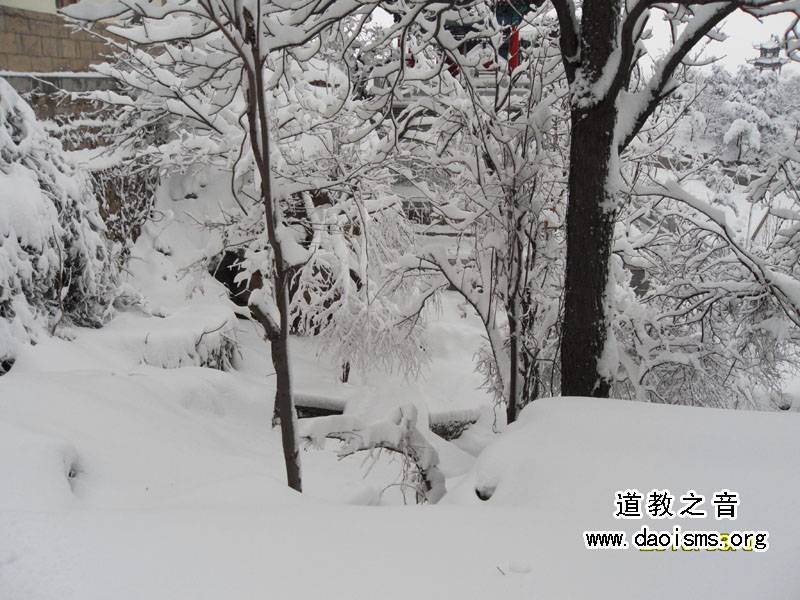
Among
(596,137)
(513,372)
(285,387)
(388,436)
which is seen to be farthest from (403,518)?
(513,372)

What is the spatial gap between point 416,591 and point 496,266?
4.16 metres

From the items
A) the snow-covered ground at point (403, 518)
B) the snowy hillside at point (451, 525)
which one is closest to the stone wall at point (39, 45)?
the snow-covered ground at point (403, 518)

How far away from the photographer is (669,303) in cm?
885

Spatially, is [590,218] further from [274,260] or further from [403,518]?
[403,518]

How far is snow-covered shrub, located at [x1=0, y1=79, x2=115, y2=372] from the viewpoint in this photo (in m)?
7.27

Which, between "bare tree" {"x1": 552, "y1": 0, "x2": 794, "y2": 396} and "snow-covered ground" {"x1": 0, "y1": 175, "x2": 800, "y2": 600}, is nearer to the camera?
"snow-covered ground" {"x1": 0, "y1": 175, "x2": 800, "y2": 600}

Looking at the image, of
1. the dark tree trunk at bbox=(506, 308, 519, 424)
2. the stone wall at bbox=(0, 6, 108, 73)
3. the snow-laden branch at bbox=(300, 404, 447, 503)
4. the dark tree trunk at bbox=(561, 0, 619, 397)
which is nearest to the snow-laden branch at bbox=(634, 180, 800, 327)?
the dark tree trunk at bbox=(561, 0, 619, 397)

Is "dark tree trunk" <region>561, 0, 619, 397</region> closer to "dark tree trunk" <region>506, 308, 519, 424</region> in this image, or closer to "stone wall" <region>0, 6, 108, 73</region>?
"dark tree trunk" <region>506, 308, 519, 424</region>

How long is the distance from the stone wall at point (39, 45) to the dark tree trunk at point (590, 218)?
28.9ft

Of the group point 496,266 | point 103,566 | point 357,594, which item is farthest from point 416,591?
point 496,266

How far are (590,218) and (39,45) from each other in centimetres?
1078

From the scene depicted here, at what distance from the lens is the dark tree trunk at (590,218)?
5.12m

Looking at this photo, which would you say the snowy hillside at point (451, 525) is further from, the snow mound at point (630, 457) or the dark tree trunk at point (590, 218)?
the dark tree trunk at point (590, 218)

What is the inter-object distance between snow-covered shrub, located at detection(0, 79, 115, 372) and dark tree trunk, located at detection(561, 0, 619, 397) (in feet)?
16.8
